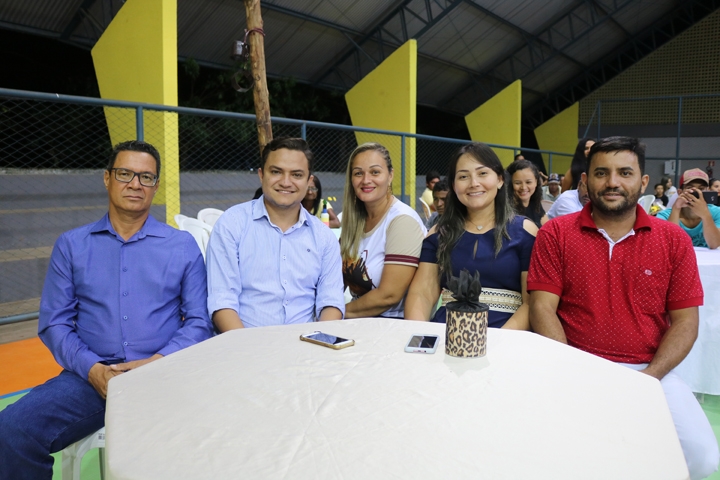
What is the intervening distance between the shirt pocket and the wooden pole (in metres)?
2.75

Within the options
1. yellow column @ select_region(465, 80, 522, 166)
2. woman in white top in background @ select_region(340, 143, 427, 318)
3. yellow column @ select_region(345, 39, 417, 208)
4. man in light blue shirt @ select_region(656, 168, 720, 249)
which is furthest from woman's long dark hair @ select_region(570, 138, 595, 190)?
yellow column @ select_region(465, 80, 522, 166)

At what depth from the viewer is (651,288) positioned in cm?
182

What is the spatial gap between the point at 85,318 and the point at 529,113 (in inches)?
759

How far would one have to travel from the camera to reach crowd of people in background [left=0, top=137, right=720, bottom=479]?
1.67m

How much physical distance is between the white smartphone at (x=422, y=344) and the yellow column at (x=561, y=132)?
18.4 m

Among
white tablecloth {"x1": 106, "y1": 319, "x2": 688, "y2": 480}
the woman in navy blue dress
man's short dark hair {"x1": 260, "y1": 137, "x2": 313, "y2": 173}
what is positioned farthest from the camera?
man's short dark hair {"x1": 260, "y1": 137, "x2": 313, "y2": 173}

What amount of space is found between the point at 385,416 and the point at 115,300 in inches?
46.2

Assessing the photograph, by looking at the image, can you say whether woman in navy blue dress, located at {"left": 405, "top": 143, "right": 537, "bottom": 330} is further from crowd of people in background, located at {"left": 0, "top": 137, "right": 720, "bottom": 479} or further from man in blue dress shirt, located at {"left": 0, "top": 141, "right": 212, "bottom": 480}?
man in blue dress shirt, located at {"left": 0, "top": 141, "right": 212, "bottom": 480}

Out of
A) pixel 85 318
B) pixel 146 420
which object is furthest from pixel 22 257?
pixel 146 420

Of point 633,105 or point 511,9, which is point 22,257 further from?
point 633,105

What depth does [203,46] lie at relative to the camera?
10.0 meters

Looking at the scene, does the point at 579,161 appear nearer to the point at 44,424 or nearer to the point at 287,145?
the point at 287,145

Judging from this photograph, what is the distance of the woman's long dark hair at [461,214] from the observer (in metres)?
2.09

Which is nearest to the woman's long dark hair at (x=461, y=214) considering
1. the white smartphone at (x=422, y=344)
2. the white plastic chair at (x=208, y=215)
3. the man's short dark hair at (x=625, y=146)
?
the man's short dark hair at (x=625, y=146)
